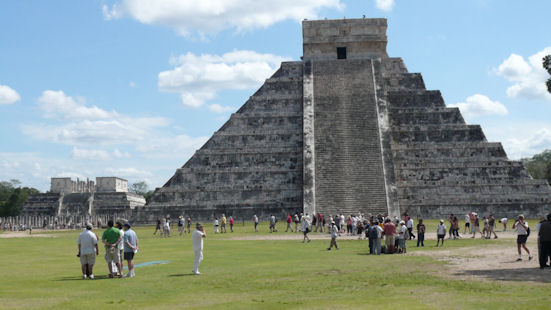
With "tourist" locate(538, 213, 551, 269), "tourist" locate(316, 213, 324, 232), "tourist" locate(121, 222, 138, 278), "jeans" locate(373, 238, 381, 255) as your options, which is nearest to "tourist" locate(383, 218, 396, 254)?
"jeans" locate(373, 238, 381, 255)

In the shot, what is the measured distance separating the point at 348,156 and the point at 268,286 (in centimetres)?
2677

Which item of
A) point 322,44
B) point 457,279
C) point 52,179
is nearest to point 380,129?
point 322,44

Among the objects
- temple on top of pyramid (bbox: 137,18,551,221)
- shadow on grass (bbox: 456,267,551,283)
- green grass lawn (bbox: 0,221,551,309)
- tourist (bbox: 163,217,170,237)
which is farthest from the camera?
temple on top of pyramid (bbox: 137,18,551,221)

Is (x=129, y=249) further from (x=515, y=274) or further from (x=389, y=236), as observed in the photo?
(x=389, y=236)

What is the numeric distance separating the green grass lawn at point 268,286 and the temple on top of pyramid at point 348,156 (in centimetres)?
1925

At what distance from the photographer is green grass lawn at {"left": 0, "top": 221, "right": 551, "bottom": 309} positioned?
9.62 meters

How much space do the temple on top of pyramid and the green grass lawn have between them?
19.3 meters

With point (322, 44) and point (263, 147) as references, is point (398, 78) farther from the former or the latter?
point (263, 147)

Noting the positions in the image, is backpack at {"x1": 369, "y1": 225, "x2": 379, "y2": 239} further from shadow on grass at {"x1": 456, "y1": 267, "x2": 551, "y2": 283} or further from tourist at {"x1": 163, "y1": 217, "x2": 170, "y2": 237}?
tourist at {"x1": 163, "y1": 217, "x2": 170, "y2": 237}

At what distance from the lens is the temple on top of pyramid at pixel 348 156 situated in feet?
120

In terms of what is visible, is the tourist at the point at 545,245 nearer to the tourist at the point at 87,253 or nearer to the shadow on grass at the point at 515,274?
the shadow on grass at the point at 515,274

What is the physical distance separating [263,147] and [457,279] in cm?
2984

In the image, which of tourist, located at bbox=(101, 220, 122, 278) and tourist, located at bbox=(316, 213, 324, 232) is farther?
tourist, located at bbox=(316, 213, 324, 232)

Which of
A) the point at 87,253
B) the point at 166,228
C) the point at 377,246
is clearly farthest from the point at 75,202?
the point at 87,253
